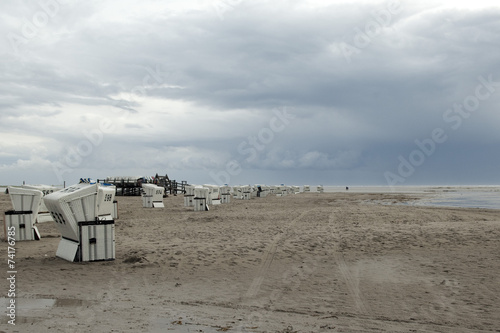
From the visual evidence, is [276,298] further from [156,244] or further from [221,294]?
[156,244]

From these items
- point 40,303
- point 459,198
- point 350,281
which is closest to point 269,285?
point 350,281

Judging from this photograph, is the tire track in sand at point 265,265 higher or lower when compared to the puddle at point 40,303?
lower

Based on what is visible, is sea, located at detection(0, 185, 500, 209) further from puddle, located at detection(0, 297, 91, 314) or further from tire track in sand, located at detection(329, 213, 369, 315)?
puddle, located at detection(0, 297, 91, 314)

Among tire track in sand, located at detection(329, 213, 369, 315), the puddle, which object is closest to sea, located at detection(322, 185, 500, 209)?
tire track in sand, located at detection(329, 213, 369, 315)

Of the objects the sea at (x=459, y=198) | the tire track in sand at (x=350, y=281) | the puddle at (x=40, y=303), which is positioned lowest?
the sea at (x=459, y=198)

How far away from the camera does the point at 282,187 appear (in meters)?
68.9

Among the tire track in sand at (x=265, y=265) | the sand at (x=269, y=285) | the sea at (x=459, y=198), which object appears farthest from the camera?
the sea at (x=459, y=198)

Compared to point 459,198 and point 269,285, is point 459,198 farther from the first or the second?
point 269,285

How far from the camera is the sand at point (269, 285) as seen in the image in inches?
231

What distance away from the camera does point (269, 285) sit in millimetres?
8219

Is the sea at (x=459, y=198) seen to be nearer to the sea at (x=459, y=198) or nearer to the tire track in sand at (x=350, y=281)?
the sea at (x=459, y=198)

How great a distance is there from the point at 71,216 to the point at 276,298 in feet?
17.9

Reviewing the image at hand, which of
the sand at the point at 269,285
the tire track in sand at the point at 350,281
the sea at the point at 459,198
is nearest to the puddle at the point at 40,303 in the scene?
the sand at the point at 269,285

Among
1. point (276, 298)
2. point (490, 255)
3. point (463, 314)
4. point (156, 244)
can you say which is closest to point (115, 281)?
point (276, 298)
